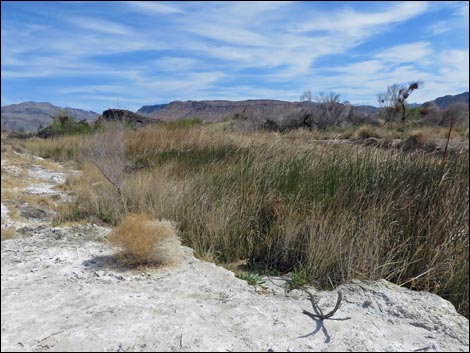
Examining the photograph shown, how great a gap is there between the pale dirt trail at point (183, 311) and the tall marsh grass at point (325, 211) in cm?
49

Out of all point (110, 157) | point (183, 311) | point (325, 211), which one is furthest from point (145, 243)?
point (110, 157)

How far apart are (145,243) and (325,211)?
2.25 metres

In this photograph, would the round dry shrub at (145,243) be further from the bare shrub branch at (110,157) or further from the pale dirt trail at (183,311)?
the bare shrub branch at (110,157)

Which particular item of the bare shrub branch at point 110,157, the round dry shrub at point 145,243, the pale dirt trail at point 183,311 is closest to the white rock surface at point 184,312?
the pale dirt trail at point 183,311

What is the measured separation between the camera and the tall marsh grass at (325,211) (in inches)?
175

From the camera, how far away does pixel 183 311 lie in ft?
11.0

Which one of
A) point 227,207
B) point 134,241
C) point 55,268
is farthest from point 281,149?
point 55,268

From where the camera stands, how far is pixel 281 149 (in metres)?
7.95

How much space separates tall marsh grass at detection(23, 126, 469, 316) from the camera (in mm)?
4457

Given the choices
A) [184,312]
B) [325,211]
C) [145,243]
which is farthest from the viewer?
[325,211]

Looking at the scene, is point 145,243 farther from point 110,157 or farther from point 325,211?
point 110,157

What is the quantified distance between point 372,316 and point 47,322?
250 cm

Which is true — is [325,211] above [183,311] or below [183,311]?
above

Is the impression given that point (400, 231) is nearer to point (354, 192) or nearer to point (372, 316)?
point (354, 192)
